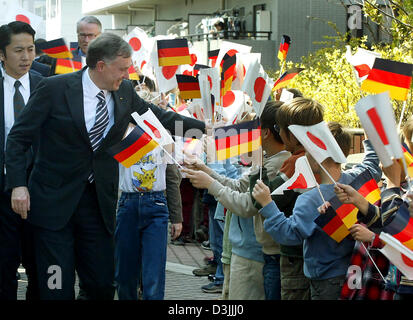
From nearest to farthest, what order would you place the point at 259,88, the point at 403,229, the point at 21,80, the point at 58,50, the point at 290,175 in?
the point at 403,229, the point at 290,175, the point at 259,88, the point at 21,80, the point at 58,50

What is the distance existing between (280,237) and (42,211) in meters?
1.53

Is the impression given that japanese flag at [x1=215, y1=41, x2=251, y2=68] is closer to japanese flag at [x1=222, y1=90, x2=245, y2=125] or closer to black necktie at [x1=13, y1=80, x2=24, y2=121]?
japanese flag at [x1=222, y1=90, x2=245, y2=125]

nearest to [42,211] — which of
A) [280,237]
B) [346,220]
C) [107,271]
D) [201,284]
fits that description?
[107,271]

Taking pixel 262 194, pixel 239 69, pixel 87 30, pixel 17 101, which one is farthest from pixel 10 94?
pixel 262 194

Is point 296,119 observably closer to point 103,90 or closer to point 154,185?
point 103,90

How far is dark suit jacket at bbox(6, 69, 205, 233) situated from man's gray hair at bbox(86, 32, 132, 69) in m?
0.17

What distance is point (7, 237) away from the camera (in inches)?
245

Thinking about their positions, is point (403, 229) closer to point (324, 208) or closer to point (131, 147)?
point (324, 208)

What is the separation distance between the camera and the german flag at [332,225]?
15.4 ft

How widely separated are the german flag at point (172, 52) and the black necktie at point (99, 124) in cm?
252

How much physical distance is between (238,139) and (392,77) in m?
1.03

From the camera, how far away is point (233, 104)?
23.5ft

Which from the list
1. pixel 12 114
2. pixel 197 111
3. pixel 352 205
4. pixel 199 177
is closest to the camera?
pixel 352 205

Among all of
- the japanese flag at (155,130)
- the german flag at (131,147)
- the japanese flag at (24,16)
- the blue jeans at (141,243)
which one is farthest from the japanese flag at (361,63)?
the japanese flag at (24,16)
